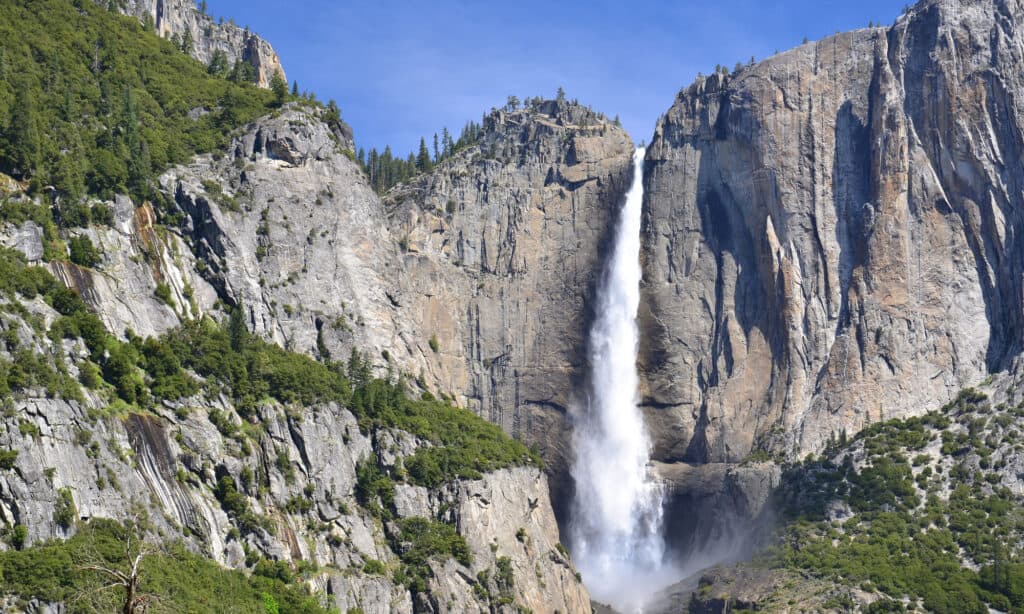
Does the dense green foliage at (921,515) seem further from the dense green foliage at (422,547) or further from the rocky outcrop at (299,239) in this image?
the rocky outcrop at (299,239)

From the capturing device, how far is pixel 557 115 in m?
136

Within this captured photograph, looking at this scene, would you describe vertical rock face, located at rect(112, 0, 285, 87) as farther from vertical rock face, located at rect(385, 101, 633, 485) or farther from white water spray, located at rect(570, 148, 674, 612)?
white water spray, located at rect(570, 148, 674, 612)

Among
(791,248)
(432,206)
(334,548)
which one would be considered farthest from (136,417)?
(791,248)

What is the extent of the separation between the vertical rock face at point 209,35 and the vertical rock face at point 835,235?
39.7 m

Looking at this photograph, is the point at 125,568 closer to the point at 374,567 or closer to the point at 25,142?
the point at 374,567

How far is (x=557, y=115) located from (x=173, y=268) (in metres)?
45.6

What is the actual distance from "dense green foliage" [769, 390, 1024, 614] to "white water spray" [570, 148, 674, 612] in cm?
1510

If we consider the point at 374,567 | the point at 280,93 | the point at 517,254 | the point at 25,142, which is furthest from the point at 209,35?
the point at 374,567

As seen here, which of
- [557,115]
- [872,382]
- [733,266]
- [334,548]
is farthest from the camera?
[557,115]

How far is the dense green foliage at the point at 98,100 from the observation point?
98.1m

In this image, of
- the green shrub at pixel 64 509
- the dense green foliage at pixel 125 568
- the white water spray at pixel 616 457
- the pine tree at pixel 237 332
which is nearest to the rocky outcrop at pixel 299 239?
the pine tree at pixel 237 332

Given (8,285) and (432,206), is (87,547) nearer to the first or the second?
(8,285)

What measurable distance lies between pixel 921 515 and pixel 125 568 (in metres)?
57.8

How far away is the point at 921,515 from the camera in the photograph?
107 m
